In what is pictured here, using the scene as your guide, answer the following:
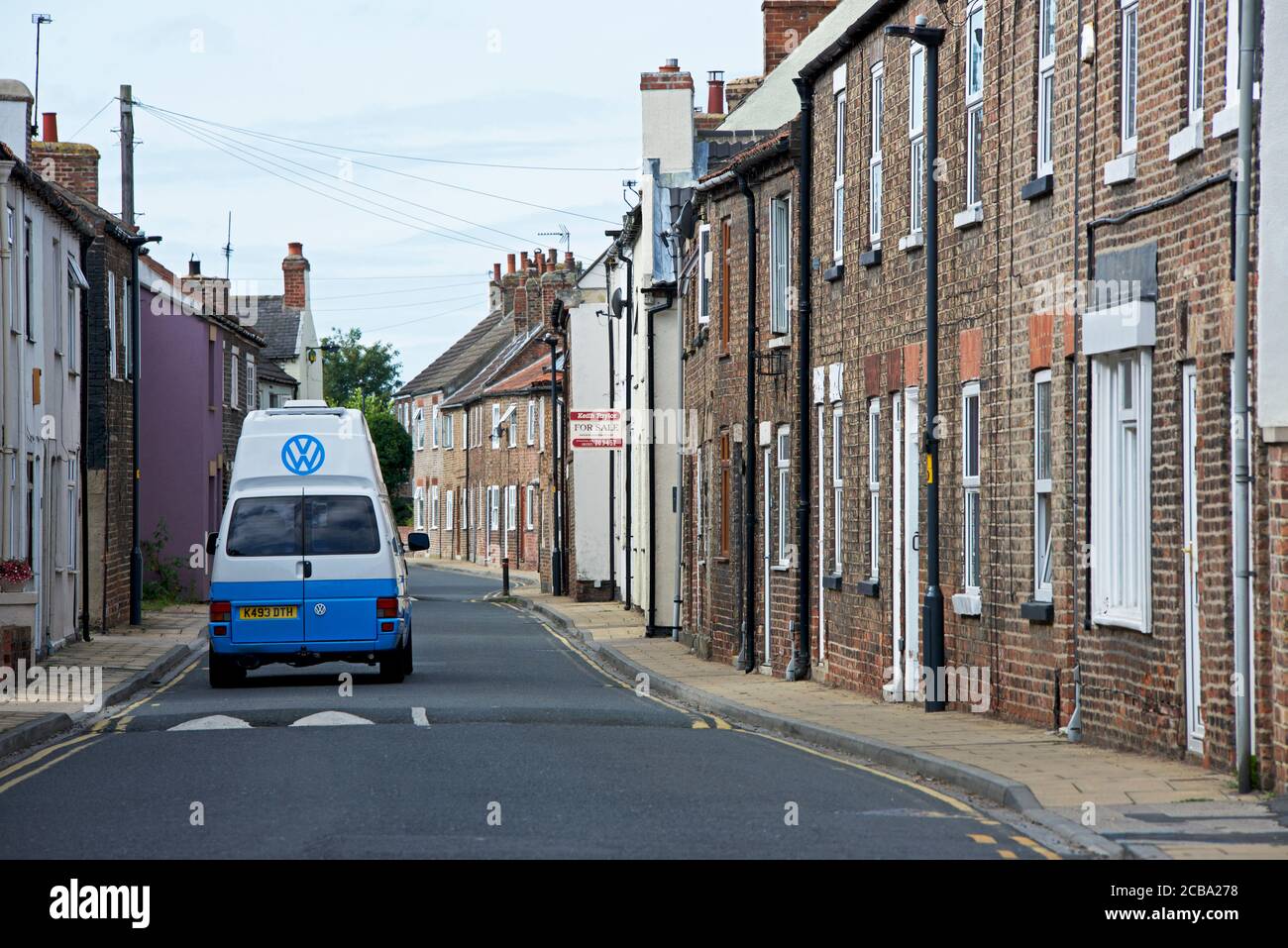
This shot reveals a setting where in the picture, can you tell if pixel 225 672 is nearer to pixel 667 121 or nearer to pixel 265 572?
pixel 265 572

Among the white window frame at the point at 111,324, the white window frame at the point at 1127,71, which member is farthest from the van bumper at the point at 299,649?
the white window frame at the point at 111,324

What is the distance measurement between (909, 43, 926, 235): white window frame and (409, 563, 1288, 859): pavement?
511 centimetres

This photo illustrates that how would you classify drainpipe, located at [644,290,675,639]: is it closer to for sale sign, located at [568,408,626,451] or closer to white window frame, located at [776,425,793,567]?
for sale sign, located at [568,408,626,451]

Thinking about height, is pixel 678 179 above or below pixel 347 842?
above

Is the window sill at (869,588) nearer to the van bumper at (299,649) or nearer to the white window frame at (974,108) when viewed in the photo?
the white window frame at (974,108)

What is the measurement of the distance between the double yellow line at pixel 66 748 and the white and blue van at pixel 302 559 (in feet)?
5.09

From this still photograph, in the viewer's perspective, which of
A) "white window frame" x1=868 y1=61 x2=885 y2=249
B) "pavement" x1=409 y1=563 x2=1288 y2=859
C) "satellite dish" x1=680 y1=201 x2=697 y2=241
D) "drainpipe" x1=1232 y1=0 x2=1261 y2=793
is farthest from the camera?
"satellite dish" x1=680 y1=201 x2=697 y2=241

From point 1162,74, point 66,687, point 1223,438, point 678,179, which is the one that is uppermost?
point 678,179

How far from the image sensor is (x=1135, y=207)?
14305mm

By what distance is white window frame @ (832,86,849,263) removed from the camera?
75.5ft

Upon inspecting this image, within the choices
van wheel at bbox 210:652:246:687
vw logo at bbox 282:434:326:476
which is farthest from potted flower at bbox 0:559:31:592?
vw logo at bbox 282:434:326:476
